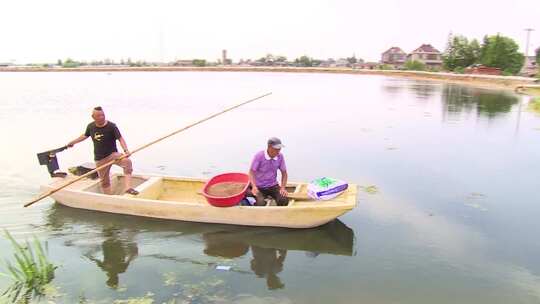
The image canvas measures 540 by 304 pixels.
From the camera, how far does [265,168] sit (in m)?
7.39

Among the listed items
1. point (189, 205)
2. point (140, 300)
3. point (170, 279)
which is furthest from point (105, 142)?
point (140, 300)

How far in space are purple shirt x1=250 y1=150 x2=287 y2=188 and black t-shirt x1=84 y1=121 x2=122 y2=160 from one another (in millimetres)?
2792

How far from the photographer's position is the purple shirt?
7344 mm

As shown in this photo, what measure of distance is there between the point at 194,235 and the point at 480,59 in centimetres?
7686

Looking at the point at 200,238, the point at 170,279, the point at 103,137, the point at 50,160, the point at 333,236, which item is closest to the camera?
the point at 170,279

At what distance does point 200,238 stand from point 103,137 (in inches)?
110

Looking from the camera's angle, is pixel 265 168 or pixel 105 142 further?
pixel 105 142

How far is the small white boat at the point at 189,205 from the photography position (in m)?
7.05

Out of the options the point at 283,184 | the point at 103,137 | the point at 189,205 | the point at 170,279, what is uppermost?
the point at 103,137

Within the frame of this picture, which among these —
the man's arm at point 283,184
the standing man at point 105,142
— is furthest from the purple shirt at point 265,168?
the standing man at point 105,142

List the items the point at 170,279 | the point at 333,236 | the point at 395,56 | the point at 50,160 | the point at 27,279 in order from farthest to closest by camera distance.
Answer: the point at 395,56
the point at 50,160
the point at 333,236
the point at 170,279
the point at 27,279

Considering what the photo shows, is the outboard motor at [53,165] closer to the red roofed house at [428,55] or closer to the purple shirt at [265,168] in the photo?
the purple shirt at [265,168]

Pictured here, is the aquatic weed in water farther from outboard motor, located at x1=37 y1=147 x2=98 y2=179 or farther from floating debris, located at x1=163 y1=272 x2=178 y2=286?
outboard motor, located at x1=37 y1=147 x2=98 y2=179

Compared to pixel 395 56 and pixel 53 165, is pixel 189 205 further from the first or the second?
pixel 395 56
